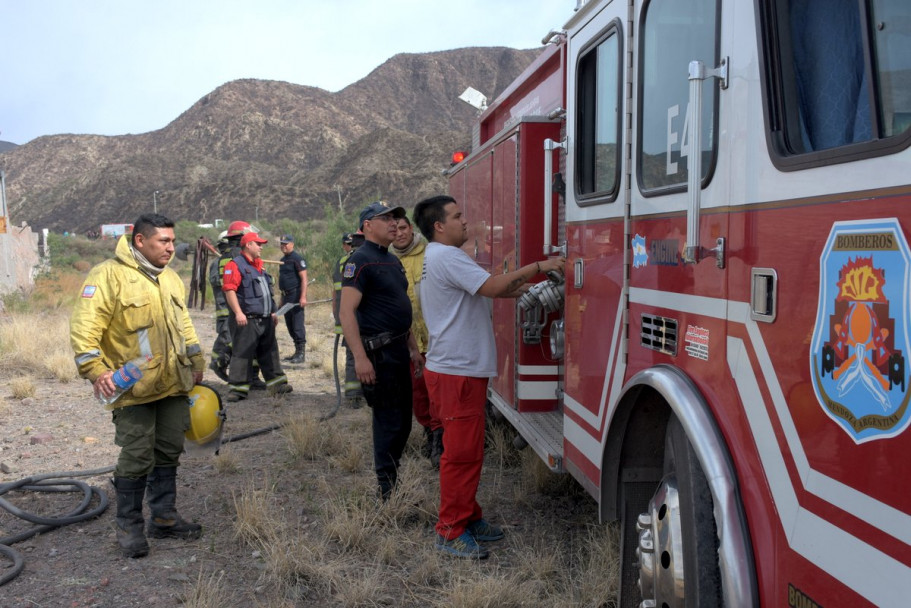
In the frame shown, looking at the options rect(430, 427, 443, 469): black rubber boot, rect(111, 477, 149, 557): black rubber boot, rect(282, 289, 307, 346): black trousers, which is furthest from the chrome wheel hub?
rect(282, 289, 307, 346): black trousers

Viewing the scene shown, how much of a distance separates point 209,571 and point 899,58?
4.19m

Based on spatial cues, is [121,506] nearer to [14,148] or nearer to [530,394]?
[530,394]

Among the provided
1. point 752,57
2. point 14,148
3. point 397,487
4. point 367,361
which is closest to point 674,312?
point 752,57

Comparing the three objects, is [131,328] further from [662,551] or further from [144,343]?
[662,551]

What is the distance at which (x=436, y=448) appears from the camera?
6156 millimetres

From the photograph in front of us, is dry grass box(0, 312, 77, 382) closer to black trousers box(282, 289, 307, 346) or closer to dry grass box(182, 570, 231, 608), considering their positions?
black trousers box(282, 289, 307, 346)

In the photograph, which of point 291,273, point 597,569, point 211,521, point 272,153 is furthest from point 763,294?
point 272,153

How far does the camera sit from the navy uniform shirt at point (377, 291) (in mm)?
4910

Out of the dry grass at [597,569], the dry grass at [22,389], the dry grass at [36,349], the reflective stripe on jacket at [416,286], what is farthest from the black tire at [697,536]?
the dry grass at [36,349]

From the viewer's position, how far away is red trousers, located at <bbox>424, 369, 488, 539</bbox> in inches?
171

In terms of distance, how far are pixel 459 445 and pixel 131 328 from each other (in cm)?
199

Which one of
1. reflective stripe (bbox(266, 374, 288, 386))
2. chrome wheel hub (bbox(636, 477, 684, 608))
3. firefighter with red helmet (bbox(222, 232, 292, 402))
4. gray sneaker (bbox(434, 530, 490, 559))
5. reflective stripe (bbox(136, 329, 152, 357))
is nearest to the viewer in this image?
chrome wheel hub (bbox(636, 477, 684, 608))

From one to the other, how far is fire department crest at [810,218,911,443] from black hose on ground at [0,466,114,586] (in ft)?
14.1

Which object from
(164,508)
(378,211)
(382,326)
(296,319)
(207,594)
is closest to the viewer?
(207,594)
